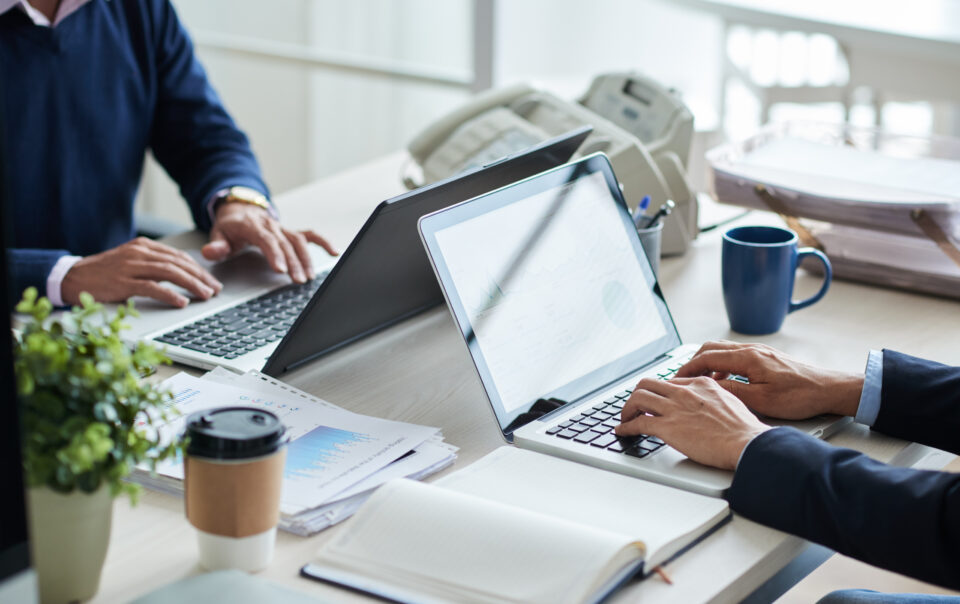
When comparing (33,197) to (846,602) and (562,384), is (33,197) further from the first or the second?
(846,602)

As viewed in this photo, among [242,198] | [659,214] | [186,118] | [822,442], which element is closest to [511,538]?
[822,442]

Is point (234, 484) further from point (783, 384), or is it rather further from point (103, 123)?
point (103, 123)

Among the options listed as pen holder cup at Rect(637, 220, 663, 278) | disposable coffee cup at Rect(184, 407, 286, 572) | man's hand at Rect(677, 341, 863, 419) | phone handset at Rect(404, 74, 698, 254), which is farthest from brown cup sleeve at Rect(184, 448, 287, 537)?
phone handset at Rect(404, 74, 698, 254)

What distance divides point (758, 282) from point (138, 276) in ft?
2.62

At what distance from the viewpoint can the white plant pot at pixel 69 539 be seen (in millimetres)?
702

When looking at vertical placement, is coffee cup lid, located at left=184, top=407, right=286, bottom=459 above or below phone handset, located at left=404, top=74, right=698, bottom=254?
below

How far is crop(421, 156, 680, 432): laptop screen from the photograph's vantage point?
102 cm

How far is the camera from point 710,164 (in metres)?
1.57

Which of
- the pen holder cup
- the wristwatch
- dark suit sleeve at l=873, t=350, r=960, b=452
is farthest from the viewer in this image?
the wristwatch

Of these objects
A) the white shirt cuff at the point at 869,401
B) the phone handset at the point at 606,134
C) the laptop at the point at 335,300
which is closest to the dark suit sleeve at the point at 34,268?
the laptop at the point at 335,300

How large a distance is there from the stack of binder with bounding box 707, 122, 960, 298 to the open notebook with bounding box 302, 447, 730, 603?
0.70 metres

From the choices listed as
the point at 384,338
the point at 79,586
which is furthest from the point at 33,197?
the point at 79,586

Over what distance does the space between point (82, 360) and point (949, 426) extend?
80 cm

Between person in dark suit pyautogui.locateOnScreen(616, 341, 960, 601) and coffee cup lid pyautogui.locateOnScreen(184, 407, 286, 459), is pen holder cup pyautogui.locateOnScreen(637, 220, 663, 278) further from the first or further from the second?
coffee cup lid pyautogui.locateOnScreen(184, 407, 286, 459)
